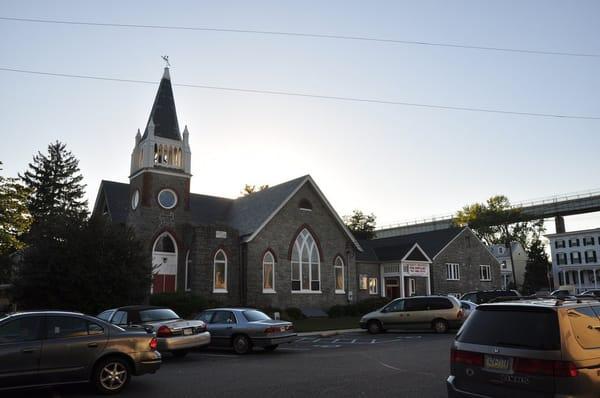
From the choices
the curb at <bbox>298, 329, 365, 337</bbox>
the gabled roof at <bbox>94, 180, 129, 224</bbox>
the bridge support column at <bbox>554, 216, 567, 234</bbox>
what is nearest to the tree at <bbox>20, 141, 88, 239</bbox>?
the gabled roof at <bbox>94, 180, 129, 224</bbox>

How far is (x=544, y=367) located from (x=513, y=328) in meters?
0.61

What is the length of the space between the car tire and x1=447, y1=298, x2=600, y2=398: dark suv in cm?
1710

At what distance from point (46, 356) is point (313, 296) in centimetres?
2722

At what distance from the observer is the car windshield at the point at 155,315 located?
50.0 ft

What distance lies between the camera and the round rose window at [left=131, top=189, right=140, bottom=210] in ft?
112

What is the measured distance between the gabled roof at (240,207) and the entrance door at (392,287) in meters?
5.91

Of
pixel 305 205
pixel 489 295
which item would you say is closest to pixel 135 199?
pixel 305 205

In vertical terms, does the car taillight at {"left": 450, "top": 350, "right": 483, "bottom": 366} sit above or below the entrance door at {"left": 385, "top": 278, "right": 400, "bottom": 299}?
below

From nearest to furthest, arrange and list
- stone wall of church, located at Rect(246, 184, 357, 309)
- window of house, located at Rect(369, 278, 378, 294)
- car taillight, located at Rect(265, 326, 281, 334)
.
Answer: car taillight, located at Rect(265, 326, 281, 334), stone wall of church, located at Rect(246, 184, 357, 309), window of house, located at Rect(369, 278, 378, 294)

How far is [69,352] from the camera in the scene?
9617 mm

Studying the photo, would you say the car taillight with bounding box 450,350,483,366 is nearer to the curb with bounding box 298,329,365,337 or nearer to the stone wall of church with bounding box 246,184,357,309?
the curb with bounding box 298,329,365,337

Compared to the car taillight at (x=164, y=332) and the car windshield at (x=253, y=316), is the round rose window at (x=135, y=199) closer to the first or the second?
the car windshield at (x=253, y=316)

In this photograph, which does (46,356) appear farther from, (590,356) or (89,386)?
(590,356)

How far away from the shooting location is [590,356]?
5895mm
